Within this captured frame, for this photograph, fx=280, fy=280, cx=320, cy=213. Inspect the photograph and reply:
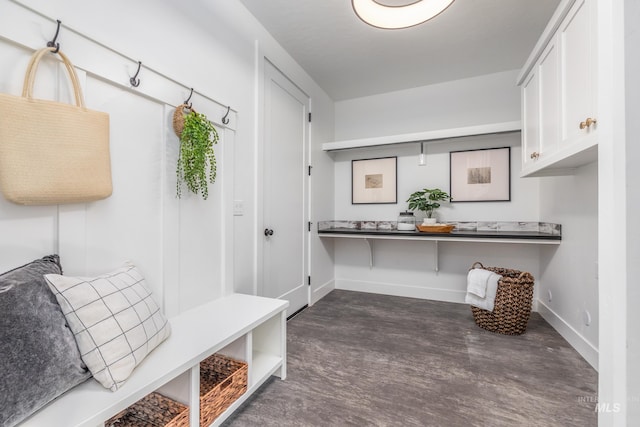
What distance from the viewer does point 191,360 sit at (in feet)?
3.62

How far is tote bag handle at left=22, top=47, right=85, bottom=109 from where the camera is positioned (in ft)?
3.14

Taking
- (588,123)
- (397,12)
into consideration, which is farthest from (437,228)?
(397,12)

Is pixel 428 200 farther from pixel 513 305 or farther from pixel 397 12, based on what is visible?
pixel 397 12

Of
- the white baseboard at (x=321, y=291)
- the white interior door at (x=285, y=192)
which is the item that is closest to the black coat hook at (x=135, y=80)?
the white interior door at (x=285, y=192)

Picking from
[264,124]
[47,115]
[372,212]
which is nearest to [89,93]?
[47,115]

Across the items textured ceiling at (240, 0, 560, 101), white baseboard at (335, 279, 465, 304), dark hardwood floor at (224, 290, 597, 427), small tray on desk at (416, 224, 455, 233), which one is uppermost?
textured ceiling at (240, 0, 560, 101)

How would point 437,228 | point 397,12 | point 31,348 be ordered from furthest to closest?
1. point 437,228
2. point 397,12
3. point 31,348

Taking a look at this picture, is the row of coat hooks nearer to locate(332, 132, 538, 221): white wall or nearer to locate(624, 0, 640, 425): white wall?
locate(624, 0, 640, 425): white wall

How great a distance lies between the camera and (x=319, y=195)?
130 inches

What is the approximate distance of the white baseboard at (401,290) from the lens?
124 inches

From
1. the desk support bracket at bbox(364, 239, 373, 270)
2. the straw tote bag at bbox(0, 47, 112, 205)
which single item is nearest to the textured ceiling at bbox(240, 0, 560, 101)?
the straw tote bag at bbox(0, 47, 112, 205)

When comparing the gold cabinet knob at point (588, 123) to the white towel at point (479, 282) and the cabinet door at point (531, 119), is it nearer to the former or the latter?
the cabinet door at point (531, 119)

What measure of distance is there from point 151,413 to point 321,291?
2.23m

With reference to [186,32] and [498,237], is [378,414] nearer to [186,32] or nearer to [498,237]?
[498,237]
